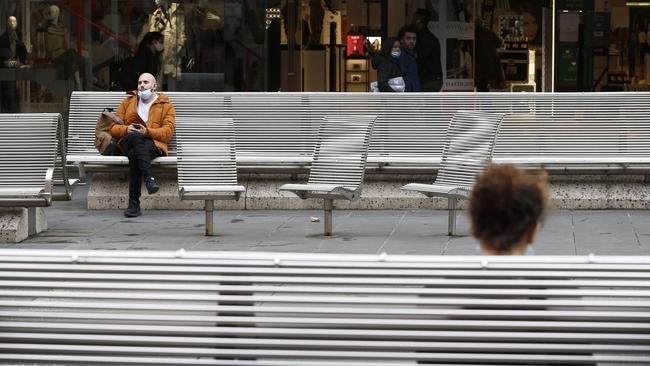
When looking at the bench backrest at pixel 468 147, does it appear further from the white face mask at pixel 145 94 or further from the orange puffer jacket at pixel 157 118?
the white face mask at pixel 145 94

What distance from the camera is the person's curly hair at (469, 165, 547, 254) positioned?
431 cm

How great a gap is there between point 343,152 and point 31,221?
8.95 feet

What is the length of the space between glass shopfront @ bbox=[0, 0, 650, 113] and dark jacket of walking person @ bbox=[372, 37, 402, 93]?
3.12 meters

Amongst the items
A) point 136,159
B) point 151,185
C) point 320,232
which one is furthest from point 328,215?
point 136,159

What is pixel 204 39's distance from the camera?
18891mm

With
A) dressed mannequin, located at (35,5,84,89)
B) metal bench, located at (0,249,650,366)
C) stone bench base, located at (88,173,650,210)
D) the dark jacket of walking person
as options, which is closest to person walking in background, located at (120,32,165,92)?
dressed mannequin, located at (35,5,84,89)

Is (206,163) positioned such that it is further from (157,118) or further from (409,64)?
(409,64)

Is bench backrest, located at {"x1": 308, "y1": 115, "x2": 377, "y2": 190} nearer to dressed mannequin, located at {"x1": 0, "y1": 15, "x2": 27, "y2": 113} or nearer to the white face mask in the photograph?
the white face mask

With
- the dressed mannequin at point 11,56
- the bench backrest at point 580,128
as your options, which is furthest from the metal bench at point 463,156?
the dressed mannequin at point 11,56

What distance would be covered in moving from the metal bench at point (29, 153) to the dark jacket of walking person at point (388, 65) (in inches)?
189

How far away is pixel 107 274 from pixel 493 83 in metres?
14.6

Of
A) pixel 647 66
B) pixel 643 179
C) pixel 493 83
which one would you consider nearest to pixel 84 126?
pixel 643 179

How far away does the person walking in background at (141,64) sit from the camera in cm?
1667

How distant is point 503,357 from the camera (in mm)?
4949
